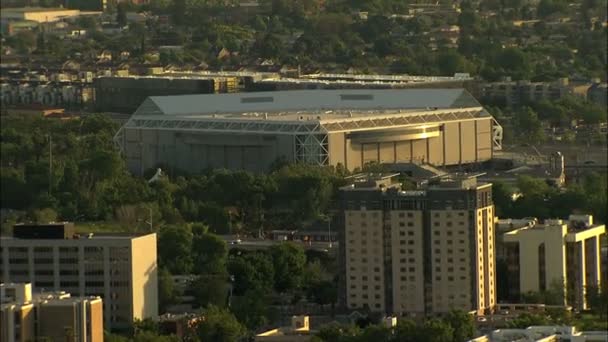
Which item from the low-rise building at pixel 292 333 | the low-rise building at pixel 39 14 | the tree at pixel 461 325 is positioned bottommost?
the tree at pixel 461 325

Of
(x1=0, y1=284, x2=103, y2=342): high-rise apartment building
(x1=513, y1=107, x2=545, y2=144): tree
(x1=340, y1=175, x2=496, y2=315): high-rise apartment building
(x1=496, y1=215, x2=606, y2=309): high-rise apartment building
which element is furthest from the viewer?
(x1=513, y1=107, x2=545, y2=144): tree

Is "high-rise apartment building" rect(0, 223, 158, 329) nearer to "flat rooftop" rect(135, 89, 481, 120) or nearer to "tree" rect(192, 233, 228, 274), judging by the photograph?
"tree" rect(192, 233, 228, 274)

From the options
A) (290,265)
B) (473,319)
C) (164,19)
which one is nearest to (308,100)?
(164,19)

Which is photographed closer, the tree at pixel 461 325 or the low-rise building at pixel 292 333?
the low-rise building at pixel 292 333

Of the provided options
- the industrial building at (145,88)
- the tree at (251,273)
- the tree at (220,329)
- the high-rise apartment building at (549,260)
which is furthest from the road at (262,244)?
the industrial building at (145,88)

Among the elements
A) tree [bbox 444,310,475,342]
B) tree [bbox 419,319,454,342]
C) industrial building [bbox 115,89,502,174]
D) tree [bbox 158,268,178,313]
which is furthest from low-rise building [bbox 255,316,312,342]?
industrial building [bbox 115,89,502,174]

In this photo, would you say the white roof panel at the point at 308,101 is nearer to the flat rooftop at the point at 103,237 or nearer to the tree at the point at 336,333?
the flat rooftop at the point at 103,237

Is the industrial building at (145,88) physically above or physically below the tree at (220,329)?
above
